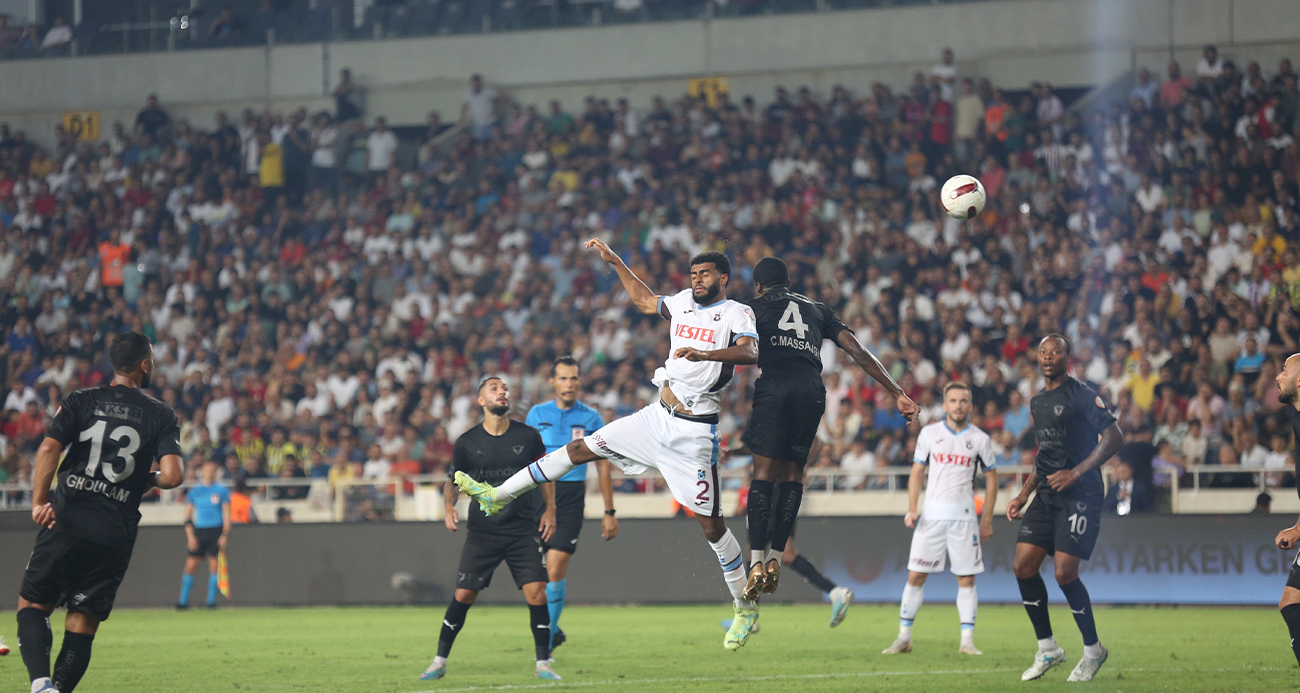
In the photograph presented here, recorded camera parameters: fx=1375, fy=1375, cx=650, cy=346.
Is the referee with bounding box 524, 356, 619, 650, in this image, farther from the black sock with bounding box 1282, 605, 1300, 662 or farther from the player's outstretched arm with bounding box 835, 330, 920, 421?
the black sock with bounding box 1282, 605, 1300, 662

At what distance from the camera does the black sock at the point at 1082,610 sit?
10445 mm

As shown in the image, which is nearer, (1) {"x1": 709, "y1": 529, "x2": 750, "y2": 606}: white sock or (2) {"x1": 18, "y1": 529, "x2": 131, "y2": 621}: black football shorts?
(2) {"x1": 18, "y1": 529, "x2": 131, "y2": 621}: black football shorts

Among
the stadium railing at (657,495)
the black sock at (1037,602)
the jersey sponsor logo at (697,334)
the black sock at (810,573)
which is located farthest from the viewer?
the stadium railing at (657,495)

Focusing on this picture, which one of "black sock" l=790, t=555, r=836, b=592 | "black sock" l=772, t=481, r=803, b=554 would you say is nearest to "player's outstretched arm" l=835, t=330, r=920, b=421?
"black sock" l=772, t=481, r=803, b=554

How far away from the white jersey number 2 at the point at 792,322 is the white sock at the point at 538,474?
185 centimetres

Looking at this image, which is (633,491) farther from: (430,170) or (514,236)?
(430,170)

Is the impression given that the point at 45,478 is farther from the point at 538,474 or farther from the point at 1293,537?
the point at 1293,537

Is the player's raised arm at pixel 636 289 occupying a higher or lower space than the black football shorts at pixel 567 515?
higher

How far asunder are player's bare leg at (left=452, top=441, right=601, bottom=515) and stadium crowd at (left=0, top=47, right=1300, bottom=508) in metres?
9.80

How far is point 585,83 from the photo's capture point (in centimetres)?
2897

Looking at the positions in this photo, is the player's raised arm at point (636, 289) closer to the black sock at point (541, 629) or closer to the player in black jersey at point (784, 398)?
the player in black jersey at point (784, 398)

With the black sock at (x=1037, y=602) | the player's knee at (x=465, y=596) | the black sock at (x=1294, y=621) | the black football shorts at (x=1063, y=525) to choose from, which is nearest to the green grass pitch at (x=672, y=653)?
the black sock at (x=1037, y=602)

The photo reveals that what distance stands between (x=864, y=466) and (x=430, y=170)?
41.1 ft

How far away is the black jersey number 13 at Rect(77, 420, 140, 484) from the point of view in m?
7.98
